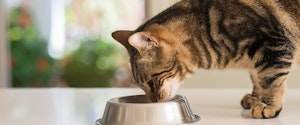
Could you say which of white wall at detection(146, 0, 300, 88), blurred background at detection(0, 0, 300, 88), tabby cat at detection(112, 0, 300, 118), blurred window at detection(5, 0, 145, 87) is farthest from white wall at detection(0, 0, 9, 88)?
tabby cat at detection(112, 0, 300, 118)

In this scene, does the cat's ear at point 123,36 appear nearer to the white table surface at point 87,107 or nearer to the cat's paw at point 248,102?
the white table surface at point 87,107

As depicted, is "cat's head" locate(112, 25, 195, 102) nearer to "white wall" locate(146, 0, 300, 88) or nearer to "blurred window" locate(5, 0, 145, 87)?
"white wall" locate(146, 0, 300, 88)

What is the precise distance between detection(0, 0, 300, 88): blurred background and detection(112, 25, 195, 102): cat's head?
5.64ft

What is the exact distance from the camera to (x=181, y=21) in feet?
3.67

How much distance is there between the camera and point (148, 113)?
92cm

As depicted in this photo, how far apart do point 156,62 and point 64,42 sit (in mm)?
2026

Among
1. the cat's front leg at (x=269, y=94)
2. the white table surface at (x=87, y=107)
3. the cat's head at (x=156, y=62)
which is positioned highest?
the cat's head at (x=156, y=62)

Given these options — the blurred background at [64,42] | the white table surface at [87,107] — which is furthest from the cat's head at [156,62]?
the blurred background at [64,42]

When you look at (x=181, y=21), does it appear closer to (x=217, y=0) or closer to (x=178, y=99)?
(x=217, y=0)

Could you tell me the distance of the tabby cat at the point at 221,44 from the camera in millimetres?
1070

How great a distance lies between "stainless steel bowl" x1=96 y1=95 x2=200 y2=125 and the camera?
0.92 meters

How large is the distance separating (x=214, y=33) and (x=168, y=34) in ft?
0.34

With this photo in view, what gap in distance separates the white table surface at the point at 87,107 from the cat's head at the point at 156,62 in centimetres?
10

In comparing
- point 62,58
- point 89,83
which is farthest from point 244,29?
point 62,58
